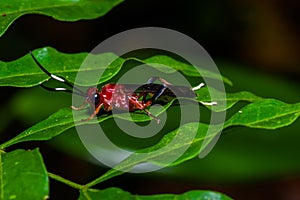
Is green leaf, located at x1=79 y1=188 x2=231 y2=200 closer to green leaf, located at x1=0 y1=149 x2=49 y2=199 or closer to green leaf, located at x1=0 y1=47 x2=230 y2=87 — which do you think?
green leaf, located at x1=0 y1=149 x2=49 y2=199

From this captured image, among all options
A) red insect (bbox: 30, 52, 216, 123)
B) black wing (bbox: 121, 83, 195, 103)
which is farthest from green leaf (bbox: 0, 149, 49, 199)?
black wing (bbox: 121, 83, 195, 103)

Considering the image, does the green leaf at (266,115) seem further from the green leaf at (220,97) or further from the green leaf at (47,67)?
the green leaf at (47,67)

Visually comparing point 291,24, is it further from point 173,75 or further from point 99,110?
point 99,110

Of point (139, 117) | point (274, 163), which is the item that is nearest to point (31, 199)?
point (139, 117)

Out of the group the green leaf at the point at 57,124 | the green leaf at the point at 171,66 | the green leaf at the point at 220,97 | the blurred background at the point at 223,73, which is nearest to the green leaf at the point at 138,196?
the green leaf at the point at 57,124

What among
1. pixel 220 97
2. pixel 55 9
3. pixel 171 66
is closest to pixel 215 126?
pixel 220 97
